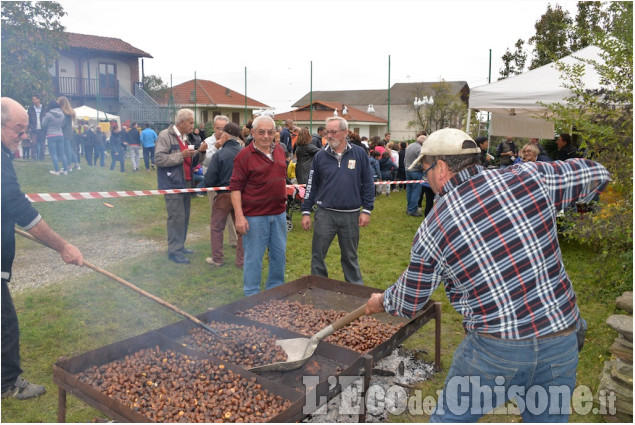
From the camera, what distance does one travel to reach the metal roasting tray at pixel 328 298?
4.04m

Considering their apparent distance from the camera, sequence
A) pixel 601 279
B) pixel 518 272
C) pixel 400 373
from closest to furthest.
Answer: pixel 518 272 → pixel 400 373 → pixel 601 279

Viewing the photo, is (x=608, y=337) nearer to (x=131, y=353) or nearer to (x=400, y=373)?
(x=400, y=373)

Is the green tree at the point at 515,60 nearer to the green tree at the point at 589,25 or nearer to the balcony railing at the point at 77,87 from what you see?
the green tree at the point at 589,25

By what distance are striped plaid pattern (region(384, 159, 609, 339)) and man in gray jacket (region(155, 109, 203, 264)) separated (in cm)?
500

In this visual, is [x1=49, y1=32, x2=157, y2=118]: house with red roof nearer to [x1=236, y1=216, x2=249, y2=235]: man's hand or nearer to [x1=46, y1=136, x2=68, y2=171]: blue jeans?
[x1=46, y1=136, x2=68, y2=171]: blue jeans

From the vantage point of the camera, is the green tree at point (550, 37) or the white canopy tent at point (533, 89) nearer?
the white canopy tent at point (533, 89)

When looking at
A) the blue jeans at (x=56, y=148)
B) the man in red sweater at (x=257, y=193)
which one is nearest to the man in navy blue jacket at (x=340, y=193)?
the man in red sweater at (x=257, y=193)

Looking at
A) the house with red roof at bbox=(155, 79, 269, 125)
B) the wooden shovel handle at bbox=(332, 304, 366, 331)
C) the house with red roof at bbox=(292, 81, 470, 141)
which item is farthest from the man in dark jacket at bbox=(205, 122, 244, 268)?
the house with red roof at bbox=(292, 81, 470, 141)

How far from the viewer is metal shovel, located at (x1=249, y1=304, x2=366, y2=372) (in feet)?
10.4

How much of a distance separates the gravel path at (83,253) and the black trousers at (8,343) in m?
2.42

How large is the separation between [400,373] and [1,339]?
3078 mm

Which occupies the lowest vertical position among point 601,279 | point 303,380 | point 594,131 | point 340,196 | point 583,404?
point 583,404

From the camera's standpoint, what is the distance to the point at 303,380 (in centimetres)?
314

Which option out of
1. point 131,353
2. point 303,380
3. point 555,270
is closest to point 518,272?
point 555,270
